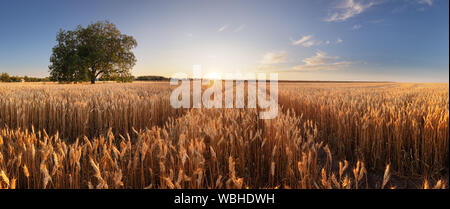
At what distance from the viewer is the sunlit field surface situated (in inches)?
51.5

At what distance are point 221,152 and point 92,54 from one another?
108 feet

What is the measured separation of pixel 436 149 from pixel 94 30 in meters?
38.2

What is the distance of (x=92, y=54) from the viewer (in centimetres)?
2800

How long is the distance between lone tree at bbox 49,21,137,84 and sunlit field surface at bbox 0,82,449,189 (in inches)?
1120

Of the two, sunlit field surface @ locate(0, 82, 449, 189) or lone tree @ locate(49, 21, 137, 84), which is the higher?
lone tree @ locate(49, 21, 137, 84)

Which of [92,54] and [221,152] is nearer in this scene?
[221,152]

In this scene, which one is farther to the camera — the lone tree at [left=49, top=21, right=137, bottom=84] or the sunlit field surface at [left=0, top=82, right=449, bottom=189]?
the lone tree at [left=49, top=21, right=137, bottom=84]

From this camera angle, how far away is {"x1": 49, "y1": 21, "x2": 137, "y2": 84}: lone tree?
88.0 feet

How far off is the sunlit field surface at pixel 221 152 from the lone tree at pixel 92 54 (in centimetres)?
2844
